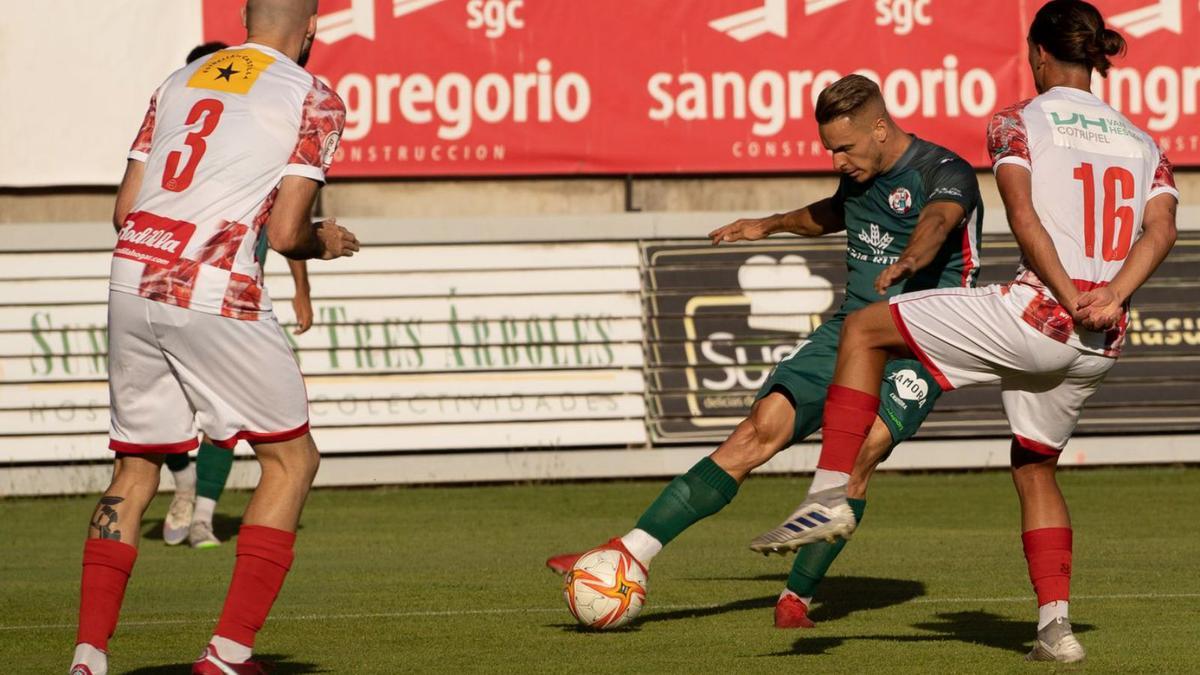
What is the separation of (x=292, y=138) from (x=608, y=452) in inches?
332

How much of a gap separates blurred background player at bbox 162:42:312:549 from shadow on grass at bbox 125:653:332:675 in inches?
154

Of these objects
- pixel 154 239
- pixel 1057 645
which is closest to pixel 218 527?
pixel 154 239

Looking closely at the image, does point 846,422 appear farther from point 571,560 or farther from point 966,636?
point 571,560

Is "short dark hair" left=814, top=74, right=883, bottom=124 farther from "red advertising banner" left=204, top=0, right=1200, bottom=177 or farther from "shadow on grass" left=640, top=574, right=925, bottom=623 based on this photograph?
"red advertising banner" left=204, top=0, right=1200, bottom=177

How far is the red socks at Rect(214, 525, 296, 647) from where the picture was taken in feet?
18.0

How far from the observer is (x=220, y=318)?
5.46 m

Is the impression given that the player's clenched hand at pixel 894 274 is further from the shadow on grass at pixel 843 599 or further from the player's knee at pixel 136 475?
the player's knee at pixel 136 475

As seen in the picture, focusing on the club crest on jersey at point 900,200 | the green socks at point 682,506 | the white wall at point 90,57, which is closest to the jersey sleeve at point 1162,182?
the club crest on jersey at point 900,200

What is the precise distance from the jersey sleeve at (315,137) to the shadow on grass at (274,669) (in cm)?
161

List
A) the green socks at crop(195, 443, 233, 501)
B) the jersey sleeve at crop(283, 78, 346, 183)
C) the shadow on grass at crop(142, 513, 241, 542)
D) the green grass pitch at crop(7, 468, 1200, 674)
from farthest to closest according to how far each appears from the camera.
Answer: the shadow on grass at crop(142, 513, 241, 542) < the green socks at crop(195, 443, 233, 501) < the green grass pitch at crop(7, 468, 1200, 674) < the jersey sleeve at crop(283, 78, 346, 183)

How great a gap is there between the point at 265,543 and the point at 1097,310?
2.58m

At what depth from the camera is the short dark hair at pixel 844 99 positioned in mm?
6910

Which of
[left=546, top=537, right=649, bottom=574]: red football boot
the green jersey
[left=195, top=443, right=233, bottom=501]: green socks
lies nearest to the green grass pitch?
[left=546, top=537, right=649, bottom=574]: red football boot

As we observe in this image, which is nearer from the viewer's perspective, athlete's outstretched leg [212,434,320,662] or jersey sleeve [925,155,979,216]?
athlete's outstretched leg [212,434,320,662]
